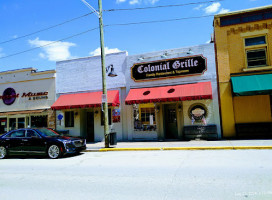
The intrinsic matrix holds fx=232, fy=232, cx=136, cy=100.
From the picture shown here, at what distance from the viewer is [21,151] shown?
11242 millimetres

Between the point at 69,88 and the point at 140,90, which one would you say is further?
the point at 69,88

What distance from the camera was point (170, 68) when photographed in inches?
627

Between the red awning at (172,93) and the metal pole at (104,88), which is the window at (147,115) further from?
the metal pole at (104,88)

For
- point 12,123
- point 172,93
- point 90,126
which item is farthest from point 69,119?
point 172,93

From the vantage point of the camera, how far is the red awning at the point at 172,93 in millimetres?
14094

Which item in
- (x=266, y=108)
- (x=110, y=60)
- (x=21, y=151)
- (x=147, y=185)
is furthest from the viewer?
(x=110, y=60)

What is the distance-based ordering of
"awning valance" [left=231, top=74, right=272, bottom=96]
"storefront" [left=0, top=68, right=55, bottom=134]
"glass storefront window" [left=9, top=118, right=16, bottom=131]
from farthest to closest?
"glass storefront window" [left=9, top=118, right=16, bottom=131] → "storefront" [left=0, top=68, right=55, bottom=134] → "awning valance" [left=231, top=74, right=272, bottom=96]

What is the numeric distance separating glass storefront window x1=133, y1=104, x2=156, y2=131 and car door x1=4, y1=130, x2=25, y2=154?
7441 mm

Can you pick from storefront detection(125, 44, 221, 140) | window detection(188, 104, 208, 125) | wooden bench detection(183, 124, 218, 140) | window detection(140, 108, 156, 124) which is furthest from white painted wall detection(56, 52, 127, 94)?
wooden bench detection(183, 124, 218, 140)

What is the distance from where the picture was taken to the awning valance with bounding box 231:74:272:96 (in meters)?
12.9

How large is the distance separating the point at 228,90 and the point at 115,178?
10.6 m

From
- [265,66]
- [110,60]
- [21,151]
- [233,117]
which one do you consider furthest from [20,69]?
[265,66]

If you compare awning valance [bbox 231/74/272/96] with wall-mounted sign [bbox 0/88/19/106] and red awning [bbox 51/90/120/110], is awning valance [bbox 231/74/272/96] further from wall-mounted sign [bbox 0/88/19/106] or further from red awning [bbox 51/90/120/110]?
wall-mounted sign [bbox 0/88/19/106]

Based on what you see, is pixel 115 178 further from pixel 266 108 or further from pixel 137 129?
pixel 266 108
